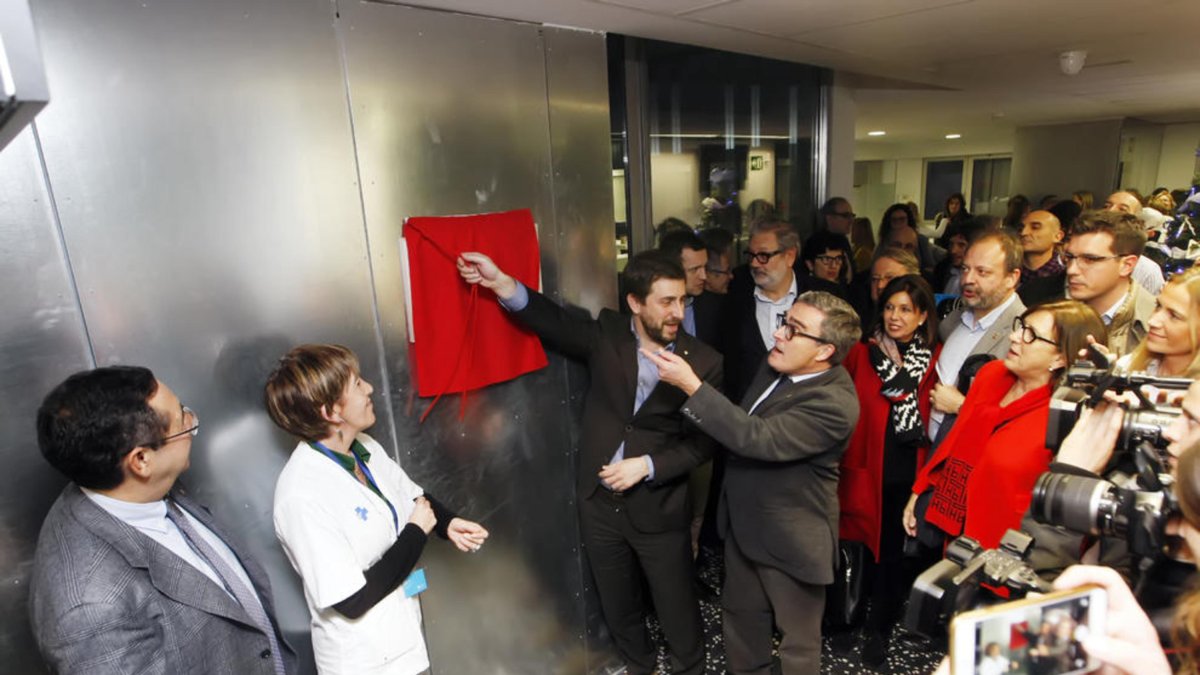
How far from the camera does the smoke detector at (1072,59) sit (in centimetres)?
356

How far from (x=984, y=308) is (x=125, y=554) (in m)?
2.77

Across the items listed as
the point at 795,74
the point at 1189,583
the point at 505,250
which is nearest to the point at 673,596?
the point at 505,250

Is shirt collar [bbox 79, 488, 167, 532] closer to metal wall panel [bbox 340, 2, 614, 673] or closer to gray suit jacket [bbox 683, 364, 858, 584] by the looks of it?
metal wall panel [bbox 340, 2, 614, 673]

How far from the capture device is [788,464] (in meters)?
2.10

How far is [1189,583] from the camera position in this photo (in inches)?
44.1

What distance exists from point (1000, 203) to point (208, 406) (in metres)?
16.3

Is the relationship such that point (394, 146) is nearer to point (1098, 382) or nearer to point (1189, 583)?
point (1098, 382)

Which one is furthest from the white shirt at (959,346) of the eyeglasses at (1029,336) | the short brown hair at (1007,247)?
the eyeglasses at (1029,336)

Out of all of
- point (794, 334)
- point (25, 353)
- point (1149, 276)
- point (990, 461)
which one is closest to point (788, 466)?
point (794, 334)

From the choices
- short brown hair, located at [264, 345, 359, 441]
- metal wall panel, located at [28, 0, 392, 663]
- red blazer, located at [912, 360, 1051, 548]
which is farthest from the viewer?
red blazer, located at [912, 360, 1051, 548]

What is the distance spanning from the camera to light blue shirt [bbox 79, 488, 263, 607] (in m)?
1.31

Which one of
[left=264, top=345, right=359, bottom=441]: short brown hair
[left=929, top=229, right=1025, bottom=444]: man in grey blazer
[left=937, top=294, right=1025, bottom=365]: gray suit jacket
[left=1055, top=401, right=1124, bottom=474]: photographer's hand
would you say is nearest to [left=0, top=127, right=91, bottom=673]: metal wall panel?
[left=264, top=345, right=359, bottom=441]: short brown hair

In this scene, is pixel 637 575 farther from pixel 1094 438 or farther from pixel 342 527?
pixel 1094 438

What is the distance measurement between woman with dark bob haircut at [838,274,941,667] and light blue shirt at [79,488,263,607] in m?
2.12
